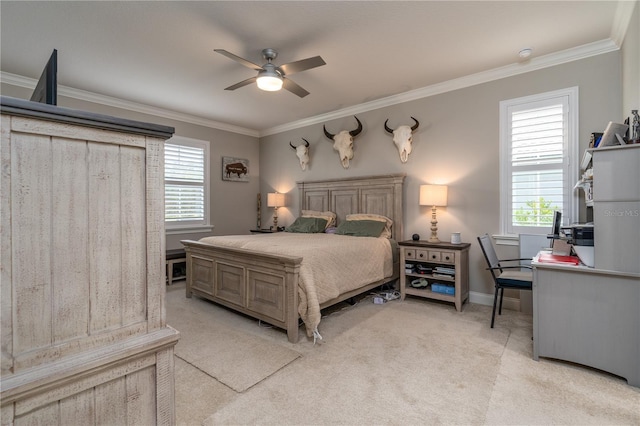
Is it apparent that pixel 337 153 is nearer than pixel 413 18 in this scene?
No

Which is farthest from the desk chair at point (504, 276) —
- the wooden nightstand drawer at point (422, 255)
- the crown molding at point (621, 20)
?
the crown molding at point (621, 20)

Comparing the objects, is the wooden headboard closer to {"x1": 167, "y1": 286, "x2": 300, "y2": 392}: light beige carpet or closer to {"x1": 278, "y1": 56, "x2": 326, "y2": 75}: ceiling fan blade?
{"x1": 278, "y1": 56, "x2": 326, "y2": 75}: ceiling fan blade

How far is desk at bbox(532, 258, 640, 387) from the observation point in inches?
80.9

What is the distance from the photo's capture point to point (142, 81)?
3.93m

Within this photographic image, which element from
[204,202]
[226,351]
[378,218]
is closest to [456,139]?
[378,218]

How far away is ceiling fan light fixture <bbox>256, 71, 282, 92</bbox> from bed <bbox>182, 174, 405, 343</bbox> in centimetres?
160

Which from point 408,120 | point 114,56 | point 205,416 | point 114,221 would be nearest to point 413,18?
point 408,120

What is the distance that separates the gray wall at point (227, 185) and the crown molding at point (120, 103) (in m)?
0.07

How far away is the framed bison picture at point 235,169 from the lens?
5918 millimetres

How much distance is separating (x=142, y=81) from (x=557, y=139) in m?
4.89

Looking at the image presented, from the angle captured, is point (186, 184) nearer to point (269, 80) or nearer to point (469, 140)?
point (269, 80)

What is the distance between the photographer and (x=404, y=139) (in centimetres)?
430

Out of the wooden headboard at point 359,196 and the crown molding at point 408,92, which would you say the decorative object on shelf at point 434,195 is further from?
the crown molding at point 408,92

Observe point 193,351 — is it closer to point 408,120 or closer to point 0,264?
point 0,264
